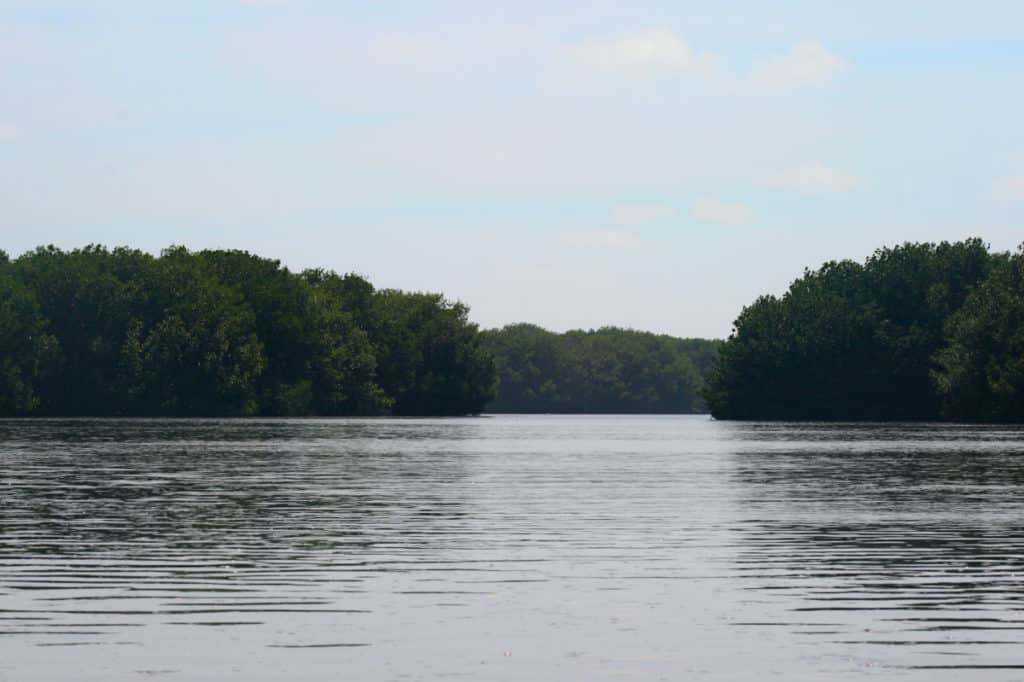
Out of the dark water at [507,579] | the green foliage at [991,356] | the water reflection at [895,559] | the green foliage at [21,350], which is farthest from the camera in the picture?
the green foliage at [21,350]

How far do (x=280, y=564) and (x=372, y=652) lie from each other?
341 inches

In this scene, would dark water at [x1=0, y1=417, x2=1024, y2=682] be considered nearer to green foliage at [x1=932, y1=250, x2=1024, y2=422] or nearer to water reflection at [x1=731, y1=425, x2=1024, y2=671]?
water reflection at [x1=731, y1=425, x2=1024, y2=671]

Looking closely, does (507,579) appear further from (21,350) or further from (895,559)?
(21,350)

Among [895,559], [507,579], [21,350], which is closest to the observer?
[507,579]

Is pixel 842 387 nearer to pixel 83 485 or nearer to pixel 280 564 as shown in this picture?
pixel 83 485

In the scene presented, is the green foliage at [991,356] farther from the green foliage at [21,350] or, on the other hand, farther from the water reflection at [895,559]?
the water reflection at [895,559]

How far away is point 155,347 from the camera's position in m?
179

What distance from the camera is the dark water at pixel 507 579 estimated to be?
1576cm

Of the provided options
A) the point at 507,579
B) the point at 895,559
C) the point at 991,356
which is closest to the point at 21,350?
the point at 991,356

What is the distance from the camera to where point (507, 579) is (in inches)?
899

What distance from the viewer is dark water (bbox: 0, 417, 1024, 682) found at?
15758 mm

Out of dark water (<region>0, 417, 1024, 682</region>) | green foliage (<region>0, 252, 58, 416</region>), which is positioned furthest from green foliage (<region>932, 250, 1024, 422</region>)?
dark water (<region>0, 417, 1024, 682</region>)

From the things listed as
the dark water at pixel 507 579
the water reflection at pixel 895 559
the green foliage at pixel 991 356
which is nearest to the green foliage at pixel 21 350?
the green foliage at pixel 991 356

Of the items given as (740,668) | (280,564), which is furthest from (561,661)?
(280,564)
